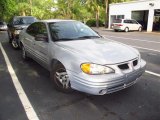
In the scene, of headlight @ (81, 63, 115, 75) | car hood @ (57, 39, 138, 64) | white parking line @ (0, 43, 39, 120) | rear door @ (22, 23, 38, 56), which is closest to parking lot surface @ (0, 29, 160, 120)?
white parking line @ (0, 43, 39, 120)

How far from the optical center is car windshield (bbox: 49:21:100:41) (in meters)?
4.92

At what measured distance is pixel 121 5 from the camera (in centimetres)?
2886

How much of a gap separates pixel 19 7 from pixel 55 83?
1773 inches

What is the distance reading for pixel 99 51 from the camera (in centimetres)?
408

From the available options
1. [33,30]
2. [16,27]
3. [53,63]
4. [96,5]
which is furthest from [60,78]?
[96,5]

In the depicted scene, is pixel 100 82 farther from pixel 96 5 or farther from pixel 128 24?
pixel 96 5

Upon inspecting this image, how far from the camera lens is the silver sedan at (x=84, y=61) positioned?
367 centimetres

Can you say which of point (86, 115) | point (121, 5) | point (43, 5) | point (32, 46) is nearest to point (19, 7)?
point (43, 5)

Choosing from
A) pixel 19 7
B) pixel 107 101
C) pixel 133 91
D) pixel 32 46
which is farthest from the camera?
pixel 19 7

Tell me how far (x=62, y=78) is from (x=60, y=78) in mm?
90

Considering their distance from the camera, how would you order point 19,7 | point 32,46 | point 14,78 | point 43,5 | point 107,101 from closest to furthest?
point 107,101, point 14,78, point 32,46, point 19,7, point 43,5

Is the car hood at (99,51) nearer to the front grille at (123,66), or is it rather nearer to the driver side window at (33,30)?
the front grille at (123,66)

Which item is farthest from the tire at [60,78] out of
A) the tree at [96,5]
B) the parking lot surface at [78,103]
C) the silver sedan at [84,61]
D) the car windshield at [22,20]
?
the tree at [96,5]

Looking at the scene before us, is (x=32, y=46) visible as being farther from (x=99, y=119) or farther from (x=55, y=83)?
(x=99, y=119)
